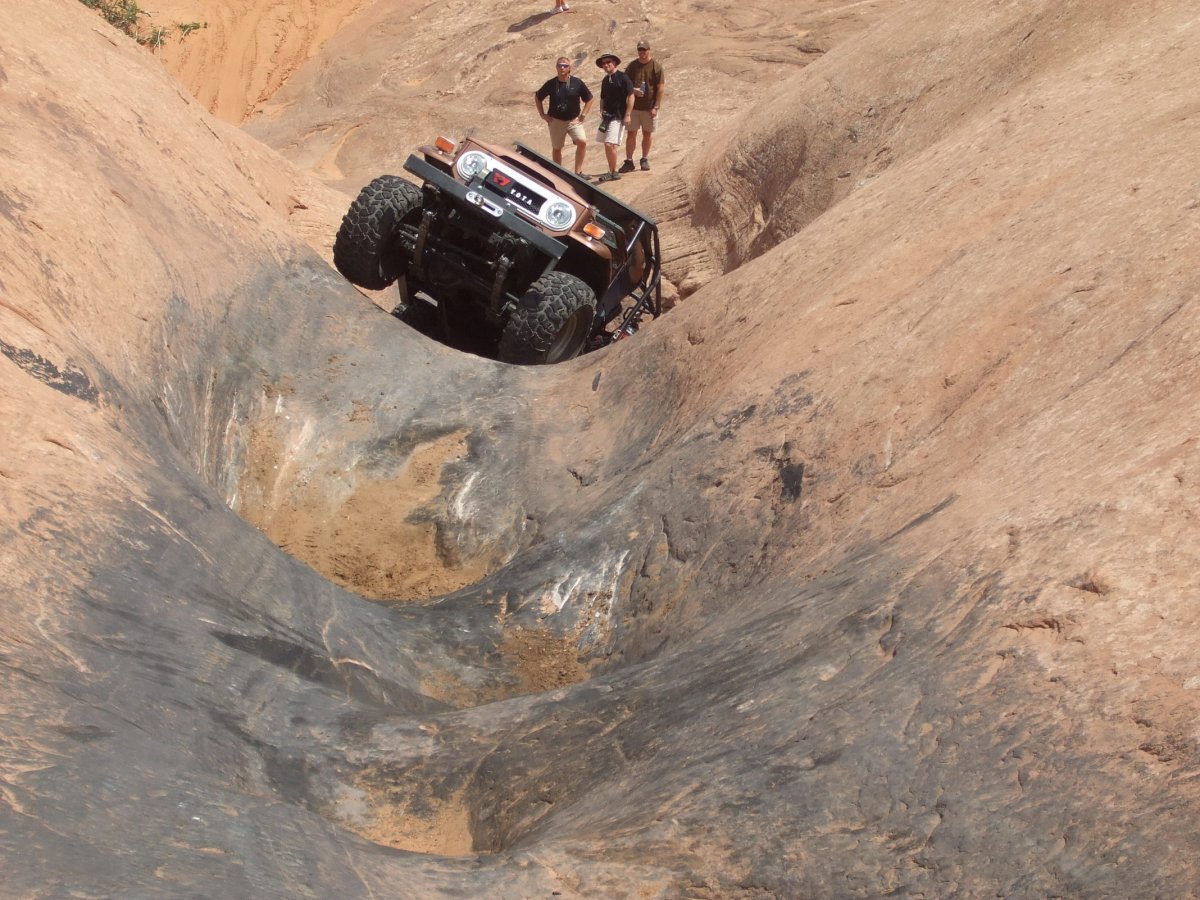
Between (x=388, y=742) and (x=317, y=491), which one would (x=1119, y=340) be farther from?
(x=317, y=491)

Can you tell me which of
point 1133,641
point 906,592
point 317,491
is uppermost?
point 1133,641

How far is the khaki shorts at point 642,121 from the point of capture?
13695mm

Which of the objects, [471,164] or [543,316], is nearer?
[543,316]

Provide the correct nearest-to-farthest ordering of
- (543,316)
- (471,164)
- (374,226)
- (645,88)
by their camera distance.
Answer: (543,316)
(471,164)
(374,226)
(645,88)

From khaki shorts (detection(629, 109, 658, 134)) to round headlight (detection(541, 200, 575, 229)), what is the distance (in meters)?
5.60

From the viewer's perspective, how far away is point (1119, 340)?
15.3 ft

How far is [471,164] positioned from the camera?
8500 millimetres

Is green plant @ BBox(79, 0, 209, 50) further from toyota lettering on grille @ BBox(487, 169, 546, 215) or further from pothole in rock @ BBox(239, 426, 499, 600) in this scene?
pothole in rock @ BBox(239, 426, 499, 600)

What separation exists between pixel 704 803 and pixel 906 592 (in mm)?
915

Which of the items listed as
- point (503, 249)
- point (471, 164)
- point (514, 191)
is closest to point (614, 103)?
point (471, 164)

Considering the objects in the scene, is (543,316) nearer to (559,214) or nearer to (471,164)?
(559,214)

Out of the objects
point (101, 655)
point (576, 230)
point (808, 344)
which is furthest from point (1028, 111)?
point (101, 655)

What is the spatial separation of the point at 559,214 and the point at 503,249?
0.44m

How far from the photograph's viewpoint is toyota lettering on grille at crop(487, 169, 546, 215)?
8.41 meters
